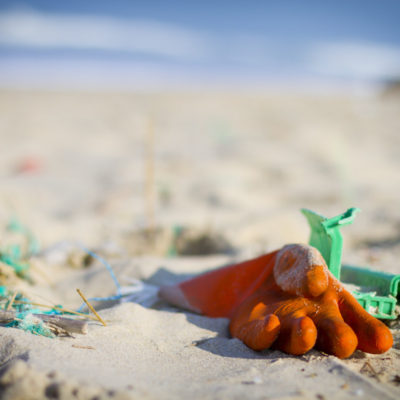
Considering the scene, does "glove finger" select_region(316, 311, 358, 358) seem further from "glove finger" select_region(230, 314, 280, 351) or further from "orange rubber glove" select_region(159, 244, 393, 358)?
"glove finger" select_region(230, 314, 280, 351)

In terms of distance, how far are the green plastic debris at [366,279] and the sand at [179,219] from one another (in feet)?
0.86

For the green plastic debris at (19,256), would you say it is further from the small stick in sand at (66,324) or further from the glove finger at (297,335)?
the glove finger at (297,335)

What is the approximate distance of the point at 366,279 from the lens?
2516mm

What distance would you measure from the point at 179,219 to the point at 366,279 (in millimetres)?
2894

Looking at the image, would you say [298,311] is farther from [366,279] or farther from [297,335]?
[366,279]

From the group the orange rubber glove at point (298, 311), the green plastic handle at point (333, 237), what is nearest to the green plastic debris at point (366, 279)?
the green plastic handle at point (333, 237)

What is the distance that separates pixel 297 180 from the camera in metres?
7.17

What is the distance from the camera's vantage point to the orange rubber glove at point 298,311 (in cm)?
184

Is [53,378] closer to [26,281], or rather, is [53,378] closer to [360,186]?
[26,281]

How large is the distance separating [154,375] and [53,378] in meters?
0.44

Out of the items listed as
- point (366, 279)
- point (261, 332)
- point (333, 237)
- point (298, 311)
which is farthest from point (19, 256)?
point (366, 279)

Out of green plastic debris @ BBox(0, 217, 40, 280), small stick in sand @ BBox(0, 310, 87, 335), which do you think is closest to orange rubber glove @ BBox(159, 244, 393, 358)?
small stick in sand @ BBox(0, 310, 87, 335)

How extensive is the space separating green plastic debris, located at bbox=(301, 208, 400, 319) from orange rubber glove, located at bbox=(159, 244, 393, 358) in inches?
6.9

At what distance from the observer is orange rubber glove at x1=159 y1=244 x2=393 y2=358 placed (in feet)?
6.03
